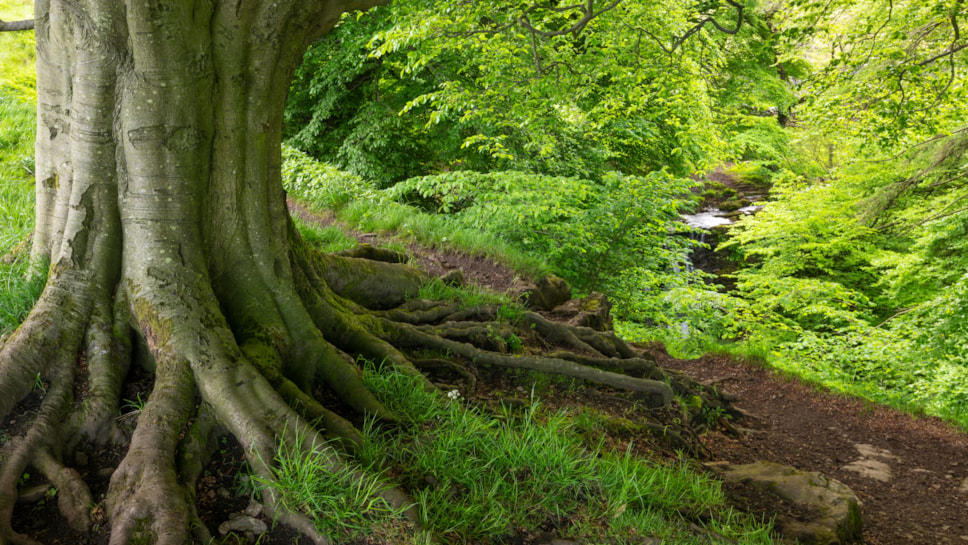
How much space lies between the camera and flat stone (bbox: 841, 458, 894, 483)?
5.62 metres

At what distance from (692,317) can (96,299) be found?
32.4 feet

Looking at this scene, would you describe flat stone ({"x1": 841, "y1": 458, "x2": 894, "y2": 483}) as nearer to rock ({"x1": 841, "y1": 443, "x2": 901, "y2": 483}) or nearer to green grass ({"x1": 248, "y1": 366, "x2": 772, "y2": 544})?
rock ({"x1": 841, "y1": 443, "x2": 901, "y2": 483})

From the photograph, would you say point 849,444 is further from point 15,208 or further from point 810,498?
point 15,208

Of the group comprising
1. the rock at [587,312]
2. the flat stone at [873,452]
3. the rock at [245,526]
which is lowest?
the flat stone at [873,452]

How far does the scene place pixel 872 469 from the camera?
5785mm

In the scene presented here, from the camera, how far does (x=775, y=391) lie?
7992 millimetres

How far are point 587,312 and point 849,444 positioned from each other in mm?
3187

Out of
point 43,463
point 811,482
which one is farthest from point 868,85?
point 43,463

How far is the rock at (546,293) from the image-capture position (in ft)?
23.1

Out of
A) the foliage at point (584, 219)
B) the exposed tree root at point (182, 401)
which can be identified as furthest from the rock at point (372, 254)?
the foliage at point (584, 219)

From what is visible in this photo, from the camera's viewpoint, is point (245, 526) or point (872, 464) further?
point (872, 464)

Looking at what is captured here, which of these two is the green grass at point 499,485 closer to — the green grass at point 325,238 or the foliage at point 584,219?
the green grass at point 325,238

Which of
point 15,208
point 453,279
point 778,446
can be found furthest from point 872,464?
point 15,208

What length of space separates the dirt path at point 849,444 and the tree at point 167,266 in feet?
10.6
